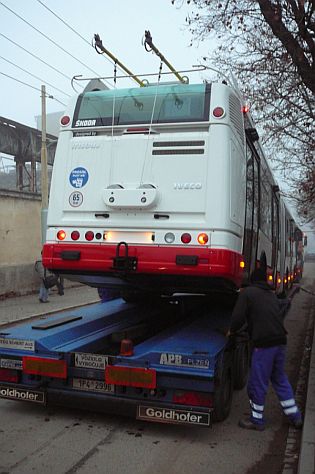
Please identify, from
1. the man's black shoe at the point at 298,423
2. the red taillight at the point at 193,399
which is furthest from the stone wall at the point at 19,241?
the man's black shoe at the point at 298,423

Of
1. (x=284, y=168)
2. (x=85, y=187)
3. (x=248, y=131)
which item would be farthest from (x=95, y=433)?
(x=284, y=168)

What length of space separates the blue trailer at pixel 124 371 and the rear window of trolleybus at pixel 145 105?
2.48 meters

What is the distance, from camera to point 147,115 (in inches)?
222

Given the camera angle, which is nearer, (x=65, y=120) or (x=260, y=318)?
(x=260, y=318)

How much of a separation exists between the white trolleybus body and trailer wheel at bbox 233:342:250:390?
101cm

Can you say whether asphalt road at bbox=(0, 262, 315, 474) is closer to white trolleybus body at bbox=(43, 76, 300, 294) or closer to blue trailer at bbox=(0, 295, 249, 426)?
blue trailer at bbox=(0, 295, 249, 426)

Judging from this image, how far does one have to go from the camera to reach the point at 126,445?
462 centimetres

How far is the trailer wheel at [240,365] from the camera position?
626 cm

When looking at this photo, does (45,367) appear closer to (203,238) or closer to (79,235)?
(79,235)

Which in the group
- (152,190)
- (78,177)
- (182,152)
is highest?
(182,152)

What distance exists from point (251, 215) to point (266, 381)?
2.37m

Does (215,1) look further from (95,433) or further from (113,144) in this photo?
(95,433)

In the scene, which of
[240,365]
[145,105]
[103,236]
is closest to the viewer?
[103,236]

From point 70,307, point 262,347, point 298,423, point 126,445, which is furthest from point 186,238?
point 70,307
